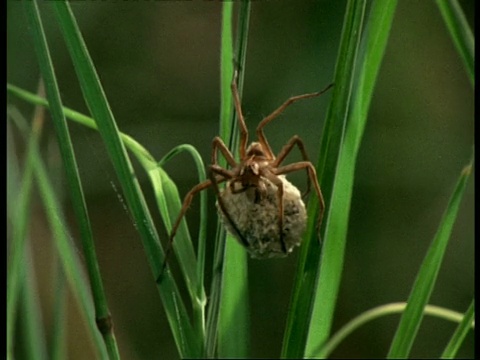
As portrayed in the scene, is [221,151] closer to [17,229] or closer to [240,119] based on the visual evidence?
[240,119]

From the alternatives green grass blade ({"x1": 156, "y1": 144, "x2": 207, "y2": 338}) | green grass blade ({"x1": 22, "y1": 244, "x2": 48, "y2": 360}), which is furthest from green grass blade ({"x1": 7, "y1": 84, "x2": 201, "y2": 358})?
green grass blade ({"x1": 22, "y1": 244, "x2": 48, "y2": 360})

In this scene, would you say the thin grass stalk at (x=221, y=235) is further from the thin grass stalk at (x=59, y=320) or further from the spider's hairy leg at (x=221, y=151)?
the thin grass stalk at (x=59, y=320)

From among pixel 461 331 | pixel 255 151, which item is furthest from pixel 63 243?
pixel 461 331

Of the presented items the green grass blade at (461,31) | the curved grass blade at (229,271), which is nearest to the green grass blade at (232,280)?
the curved grass blade at (229,271)

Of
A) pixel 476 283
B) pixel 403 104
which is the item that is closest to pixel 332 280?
pixel 476 283

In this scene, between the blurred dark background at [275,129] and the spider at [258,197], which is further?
the blurred dark background at [275,129]

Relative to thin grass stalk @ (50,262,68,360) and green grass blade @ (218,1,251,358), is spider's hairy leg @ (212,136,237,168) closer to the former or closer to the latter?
green grass blade @ (218,1,251,358)

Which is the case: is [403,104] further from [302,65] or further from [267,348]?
[267,348]
